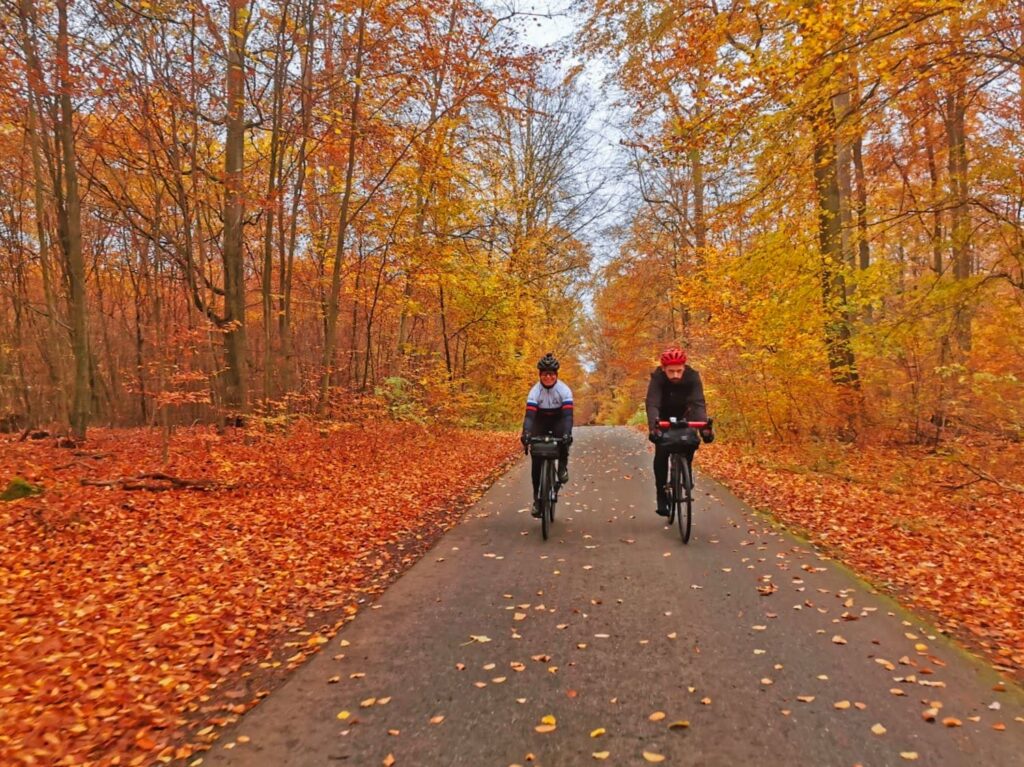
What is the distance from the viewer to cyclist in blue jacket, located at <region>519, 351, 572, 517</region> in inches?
294

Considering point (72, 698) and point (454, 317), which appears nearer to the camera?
point (72, 698)

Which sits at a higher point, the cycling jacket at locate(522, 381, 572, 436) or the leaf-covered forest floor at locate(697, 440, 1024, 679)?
the cycling jacket at locate(522, 381, 572, 436)

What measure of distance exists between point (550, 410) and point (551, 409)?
2 cm

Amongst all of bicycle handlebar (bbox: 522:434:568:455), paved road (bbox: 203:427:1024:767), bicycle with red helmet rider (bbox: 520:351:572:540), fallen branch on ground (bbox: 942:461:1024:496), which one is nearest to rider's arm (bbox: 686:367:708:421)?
bicycle with red helmet rider (bbox: 520:351:572:540)

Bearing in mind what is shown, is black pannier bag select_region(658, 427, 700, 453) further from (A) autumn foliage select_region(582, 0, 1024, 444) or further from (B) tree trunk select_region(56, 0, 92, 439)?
(B) tree trunk select_region(56, 0, 92, 439)

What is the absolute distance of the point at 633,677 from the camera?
11.8 ft

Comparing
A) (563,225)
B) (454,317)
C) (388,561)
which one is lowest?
(388,561)

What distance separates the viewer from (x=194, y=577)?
5.59m

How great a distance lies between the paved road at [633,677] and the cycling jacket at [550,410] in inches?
78.3

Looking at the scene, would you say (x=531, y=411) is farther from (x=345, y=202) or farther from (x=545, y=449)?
(x=345, y=202)

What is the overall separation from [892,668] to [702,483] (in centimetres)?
689

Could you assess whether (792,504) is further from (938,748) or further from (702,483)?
(938,748)

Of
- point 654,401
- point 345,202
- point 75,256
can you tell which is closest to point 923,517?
point 654,401

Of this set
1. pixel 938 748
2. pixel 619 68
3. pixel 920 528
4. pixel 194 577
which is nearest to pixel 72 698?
pixel 194 577
